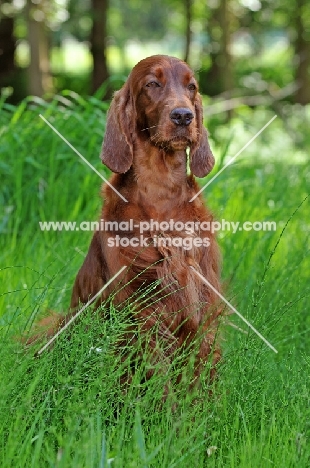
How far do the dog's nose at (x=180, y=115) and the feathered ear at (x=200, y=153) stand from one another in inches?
10.4

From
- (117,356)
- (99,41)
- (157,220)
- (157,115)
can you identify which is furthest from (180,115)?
(99,41)

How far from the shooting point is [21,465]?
200 centimetres

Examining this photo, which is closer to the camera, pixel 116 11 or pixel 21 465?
pixel 21 465

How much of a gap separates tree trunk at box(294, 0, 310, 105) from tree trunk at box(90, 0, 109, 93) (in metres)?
4.50

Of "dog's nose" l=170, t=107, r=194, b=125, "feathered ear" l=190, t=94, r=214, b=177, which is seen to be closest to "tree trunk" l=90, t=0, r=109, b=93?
"feathered ear" l=190, t=94, r=214, b=177

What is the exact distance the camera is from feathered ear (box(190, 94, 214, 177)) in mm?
2990

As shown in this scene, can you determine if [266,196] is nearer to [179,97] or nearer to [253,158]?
[253,158]

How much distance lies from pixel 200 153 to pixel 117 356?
0.91m

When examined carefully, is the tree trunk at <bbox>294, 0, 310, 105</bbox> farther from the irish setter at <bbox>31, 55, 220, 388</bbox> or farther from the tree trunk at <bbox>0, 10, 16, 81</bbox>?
the irish setter at <bbox>31, 55, 220, 388</bbox>

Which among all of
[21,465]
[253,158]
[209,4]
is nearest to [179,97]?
[21,465]

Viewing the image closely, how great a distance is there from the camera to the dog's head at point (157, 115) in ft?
9.02

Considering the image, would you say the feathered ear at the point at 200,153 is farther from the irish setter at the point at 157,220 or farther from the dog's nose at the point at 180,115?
the dog's nose at the point at 180,115

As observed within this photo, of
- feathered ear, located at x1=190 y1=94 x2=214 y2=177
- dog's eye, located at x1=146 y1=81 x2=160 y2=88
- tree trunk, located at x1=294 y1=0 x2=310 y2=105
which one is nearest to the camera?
dog's eye, located at x1=146 y1=81 x2=160 y2=88

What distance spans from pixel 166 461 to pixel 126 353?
2.23 ft
